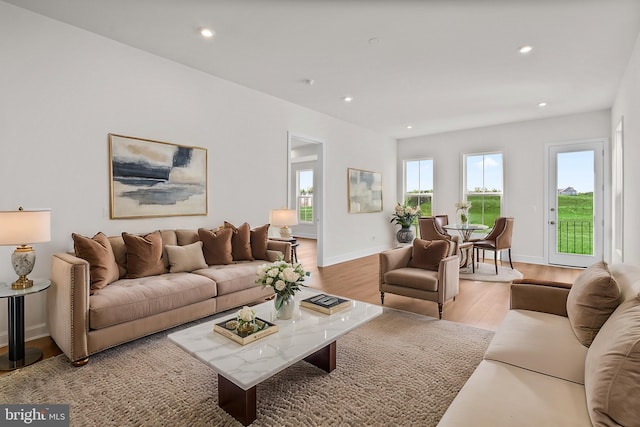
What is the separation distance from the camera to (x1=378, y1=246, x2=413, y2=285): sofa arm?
3.70m

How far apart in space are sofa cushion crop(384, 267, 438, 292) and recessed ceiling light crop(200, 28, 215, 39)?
3088 mm

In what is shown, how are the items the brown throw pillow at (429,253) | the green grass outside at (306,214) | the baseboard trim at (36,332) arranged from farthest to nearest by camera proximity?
the green grass outside at (306,214) → the brown throw pillow at (429,253) → the baseboard trim at (36,332)

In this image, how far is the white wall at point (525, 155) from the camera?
583cm

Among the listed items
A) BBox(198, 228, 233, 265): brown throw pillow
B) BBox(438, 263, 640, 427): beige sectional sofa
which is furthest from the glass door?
BBox(198, 228, 233, 265): brown throw pillow

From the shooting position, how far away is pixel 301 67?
3.93 m

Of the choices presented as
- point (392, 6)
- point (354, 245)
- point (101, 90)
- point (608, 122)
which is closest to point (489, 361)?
point (392, 6)

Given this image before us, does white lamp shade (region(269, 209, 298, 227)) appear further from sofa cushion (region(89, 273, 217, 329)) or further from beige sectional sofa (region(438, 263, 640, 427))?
beige sectional sofa (region(438, 263, 640, 427))

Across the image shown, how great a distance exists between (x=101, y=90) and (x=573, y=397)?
4.24 meters

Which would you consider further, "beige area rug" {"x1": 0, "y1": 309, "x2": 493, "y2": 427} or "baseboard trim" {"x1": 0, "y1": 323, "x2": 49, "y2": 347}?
"baseboard trim" {"x1": 0, "y1": 323, "x2": 49, "y2": 347}

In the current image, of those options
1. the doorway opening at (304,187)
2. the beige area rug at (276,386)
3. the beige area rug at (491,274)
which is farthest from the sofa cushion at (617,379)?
the doorway opening at (304,187)

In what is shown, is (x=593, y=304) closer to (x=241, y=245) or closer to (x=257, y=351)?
(x=257, y=351)

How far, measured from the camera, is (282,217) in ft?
15.1

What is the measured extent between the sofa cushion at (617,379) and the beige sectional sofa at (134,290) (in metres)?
2.84

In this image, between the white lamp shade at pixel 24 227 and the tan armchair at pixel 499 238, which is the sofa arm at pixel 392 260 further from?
the white lamp shade at pixel 24 227
